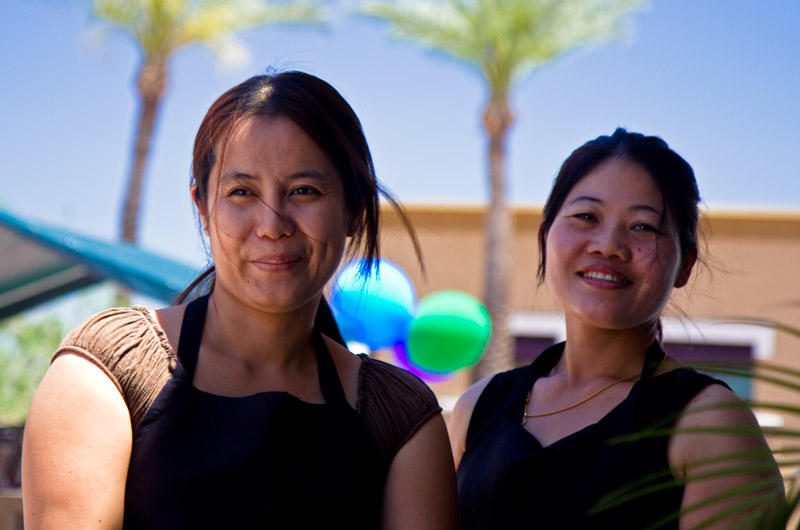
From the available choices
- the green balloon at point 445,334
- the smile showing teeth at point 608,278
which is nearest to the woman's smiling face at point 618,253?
the smile showing teeth at point 608,278

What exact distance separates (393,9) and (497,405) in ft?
40.5

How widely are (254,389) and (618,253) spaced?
33.1 inches

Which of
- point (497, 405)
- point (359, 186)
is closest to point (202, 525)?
point (359, 186)

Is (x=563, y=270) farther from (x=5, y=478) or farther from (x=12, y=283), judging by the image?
(x=12, y=283)

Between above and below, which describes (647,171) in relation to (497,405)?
above

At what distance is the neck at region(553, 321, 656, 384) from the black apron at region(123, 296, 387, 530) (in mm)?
664

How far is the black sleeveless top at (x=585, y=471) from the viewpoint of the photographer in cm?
181

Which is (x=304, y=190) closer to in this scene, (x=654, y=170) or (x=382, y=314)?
(x=654, y=170)

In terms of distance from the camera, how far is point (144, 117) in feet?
43.0

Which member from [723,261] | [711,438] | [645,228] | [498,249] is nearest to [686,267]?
[645,228]

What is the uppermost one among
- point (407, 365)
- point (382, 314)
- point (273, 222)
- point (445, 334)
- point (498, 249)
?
point (273, 222)

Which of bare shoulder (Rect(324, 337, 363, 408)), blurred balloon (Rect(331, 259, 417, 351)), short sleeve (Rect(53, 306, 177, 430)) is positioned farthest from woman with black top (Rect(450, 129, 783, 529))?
blurred balloon (Rect(331, 259, 417, 351))

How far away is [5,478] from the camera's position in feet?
19.9

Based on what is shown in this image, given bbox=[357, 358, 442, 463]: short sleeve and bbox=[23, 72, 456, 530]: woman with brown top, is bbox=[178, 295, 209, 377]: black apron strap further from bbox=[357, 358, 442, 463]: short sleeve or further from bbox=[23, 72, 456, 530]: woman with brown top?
bbox=[357, 358, 442, 463]: short sleeve
